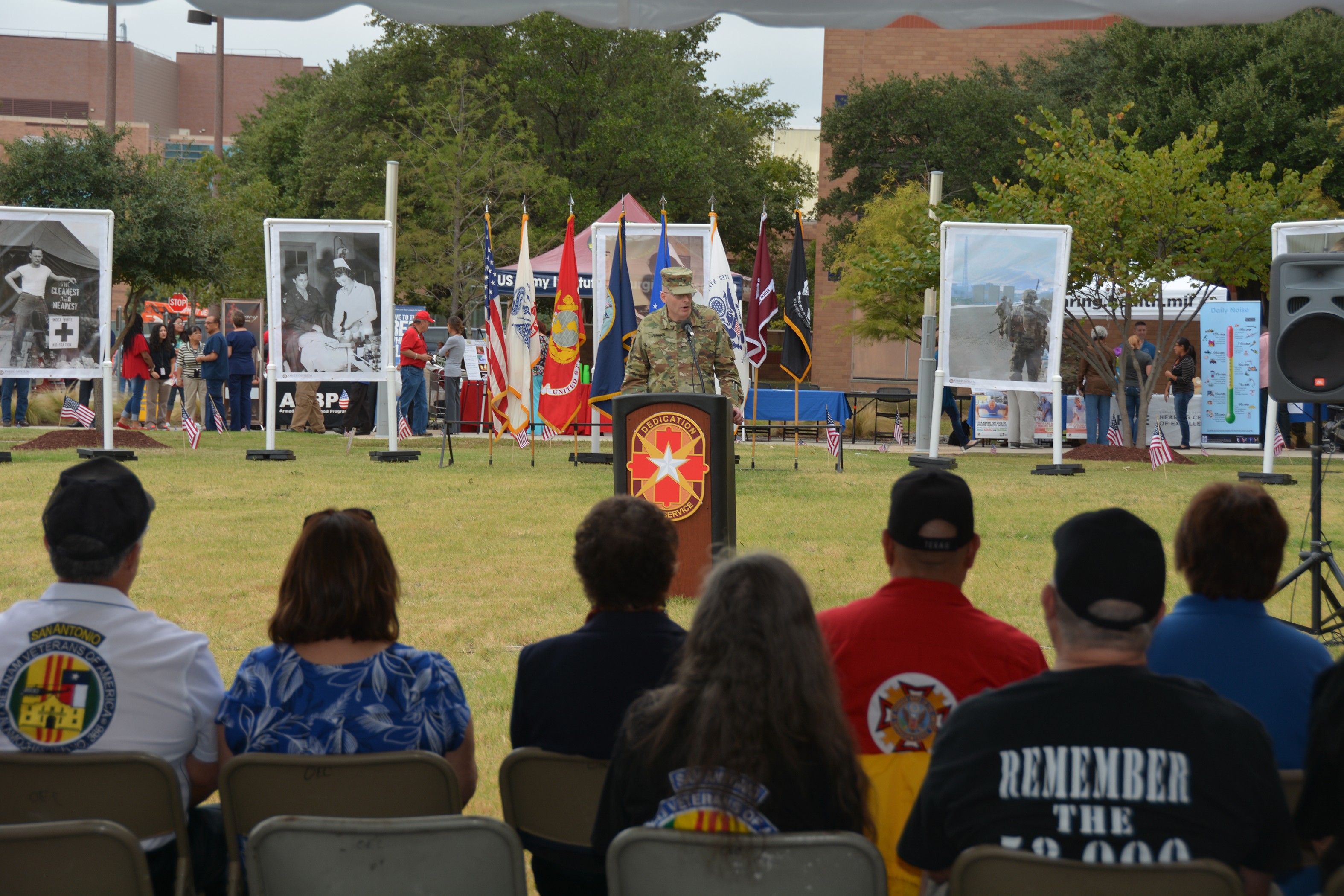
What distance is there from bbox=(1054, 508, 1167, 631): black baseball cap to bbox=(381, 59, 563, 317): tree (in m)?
27.1

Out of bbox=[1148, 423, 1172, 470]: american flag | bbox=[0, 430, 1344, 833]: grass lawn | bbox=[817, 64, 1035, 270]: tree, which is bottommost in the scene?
bbox=[0, 430, 1344, 833]: grass lawn

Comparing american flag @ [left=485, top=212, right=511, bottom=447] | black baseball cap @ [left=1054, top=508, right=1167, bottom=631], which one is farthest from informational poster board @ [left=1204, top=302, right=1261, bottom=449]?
black baseball cap @ [left=1054, top=508, right=1167, bottom=631]

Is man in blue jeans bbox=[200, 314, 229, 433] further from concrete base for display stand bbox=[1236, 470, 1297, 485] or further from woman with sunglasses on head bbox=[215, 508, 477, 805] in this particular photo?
woman with sunglasses on head bbox=[215, 508, 477, 805]

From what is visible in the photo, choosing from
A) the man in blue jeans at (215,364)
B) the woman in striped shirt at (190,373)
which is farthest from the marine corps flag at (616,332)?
the woman in striped shirt at (190,373)

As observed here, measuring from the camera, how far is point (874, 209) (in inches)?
1391

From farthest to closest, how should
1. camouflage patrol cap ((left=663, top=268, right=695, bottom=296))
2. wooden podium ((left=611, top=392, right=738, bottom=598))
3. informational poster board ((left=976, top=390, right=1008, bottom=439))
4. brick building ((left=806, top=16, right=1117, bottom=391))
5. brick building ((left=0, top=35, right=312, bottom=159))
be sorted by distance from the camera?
brick building ((left=0, top=35, right=312, bottom=159)) < brick building ((left=806, top=16, right=1117, bottom=391)) < informational poster board ((left=976, top=390, right=1008, bottom=439)) < camouflage patrol cap ((left=663, top=268, right=695, bottom=296)) < wooden podium ((left=611, top=392, right=738, bottom=598))

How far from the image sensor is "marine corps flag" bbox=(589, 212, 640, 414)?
42.5ft

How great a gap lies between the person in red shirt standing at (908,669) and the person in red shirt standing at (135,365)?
58.3 ft

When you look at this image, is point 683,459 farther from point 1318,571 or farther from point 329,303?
point 329,303

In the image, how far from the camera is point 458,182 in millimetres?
30250

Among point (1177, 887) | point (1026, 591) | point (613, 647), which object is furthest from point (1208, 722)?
point (1026, 591)

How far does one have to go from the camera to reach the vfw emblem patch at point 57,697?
8.61 feet

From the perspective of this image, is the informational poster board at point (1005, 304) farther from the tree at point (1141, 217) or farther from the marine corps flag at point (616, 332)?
the marine corps flag at point (616, 332)

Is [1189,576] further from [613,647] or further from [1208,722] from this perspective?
[613,647]
